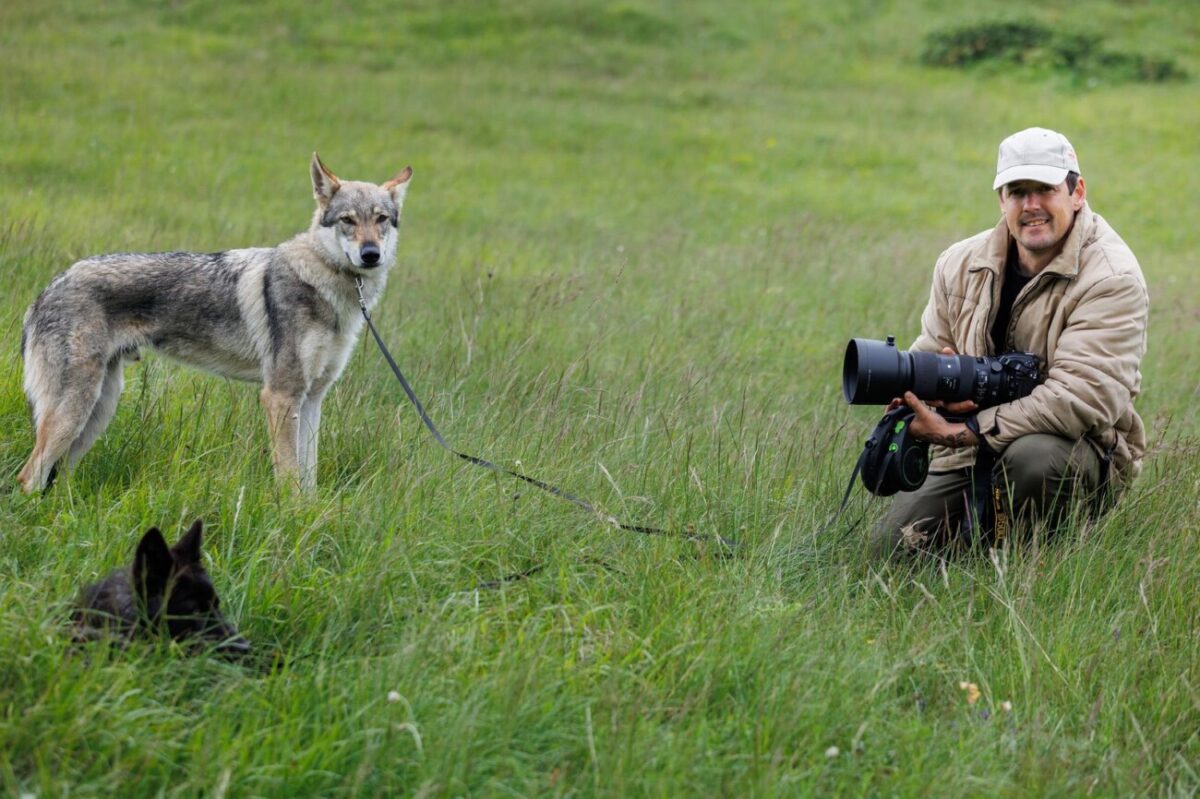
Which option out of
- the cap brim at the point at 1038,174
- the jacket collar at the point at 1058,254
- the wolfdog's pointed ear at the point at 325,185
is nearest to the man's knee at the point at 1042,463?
the jacket collar at the point at 1058,254

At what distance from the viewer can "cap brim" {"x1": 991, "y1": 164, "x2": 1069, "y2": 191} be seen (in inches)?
163

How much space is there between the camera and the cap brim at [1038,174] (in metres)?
4.14

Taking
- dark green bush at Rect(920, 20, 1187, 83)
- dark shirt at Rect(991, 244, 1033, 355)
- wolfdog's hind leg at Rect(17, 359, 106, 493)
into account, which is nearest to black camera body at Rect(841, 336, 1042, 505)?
dark shirt at Rect(991, 244, 1033, 355)

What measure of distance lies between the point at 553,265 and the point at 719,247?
7.49 ft

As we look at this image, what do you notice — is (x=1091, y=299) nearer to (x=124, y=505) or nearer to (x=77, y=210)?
(x=124, y=505)

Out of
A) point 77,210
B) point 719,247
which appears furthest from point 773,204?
point 77,210

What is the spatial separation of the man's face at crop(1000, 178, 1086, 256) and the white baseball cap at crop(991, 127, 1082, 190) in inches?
2.2

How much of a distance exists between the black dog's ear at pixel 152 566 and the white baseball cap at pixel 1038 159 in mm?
3241

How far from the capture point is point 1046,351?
431 cm

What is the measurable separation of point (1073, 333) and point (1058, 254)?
0.37 m

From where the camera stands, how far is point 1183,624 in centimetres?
353

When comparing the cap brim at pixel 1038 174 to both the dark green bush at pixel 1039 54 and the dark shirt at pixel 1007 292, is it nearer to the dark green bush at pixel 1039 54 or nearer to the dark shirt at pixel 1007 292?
the dark shirt at pixel 1007 292

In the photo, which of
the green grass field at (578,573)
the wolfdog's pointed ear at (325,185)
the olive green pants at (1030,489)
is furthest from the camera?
the wolfdog's pointed ear at (325,185)

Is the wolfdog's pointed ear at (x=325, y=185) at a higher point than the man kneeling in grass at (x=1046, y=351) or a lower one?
higher
